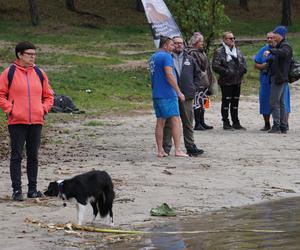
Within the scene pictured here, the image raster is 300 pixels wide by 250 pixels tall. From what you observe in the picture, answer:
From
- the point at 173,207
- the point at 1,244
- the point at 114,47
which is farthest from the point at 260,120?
the point at 114,47

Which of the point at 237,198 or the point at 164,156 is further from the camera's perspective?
the point at 164,156

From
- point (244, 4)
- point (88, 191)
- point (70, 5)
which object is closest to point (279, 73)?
point (88, 191)

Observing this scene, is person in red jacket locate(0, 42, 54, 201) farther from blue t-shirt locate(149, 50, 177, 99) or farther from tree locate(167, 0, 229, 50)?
tree locate(167, 0, 229, 50)

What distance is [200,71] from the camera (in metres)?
15.1

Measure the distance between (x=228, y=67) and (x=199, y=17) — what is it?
376 inches

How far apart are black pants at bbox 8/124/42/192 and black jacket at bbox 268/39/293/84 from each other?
6.94m

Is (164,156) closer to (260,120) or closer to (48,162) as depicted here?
(48,162)

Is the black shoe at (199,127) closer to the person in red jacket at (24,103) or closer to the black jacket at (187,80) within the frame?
the black jacket at (187,80)

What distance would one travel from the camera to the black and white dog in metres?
8.21

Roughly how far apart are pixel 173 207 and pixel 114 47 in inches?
1077

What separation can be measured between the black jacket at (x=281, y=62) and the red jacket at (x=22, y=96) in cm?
700

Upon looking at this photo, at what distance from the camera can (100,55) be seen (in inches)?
1289

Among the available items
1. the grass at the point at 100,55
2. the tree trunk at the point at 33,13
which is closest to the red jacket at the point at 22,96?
the grass at the point at 100,55

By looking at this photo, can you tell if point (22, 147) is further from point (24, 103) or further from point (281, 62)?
point (281, 62)
